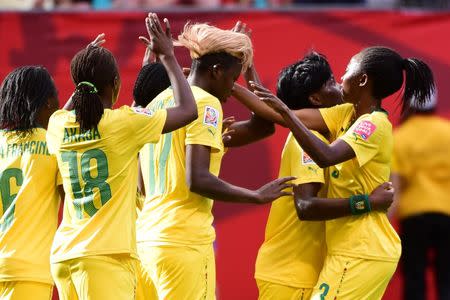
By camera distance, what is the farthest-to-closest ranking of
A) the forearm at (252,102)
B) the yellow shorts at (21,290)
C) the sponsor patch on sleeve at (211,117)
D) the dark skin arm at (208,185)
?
the forearm at (252,102)
the yellow shorts at (21,290)
the sponsor patch on sleeve at (211,117)
the dark skin arm at (208,185)

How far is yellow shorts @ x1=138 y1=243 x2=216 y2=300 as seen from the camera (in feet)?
16.6

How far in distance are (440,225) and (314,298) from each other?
3.22 meters

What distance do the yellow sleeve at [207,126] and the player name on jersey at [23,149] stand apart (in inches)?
33.4

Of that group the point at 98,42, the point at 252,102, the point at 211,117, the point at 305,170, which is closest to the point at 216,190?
A: the point at 211,117

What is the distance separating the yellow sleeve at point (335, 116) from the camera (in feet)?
18.3

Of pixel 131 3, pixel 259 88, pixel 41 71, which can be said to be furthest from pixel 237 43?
pixel 131 3

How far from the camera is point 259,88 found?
5094 mm

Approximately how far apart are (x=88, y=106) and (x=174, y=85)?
441 mm

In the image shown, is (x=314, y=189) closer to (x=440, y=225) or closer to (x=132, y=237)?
(x=132, y=237)

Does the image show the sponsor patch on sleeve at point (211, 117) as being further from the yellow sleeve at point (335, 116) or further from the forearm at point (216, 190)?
the yellow sleeve at point (335, 116)

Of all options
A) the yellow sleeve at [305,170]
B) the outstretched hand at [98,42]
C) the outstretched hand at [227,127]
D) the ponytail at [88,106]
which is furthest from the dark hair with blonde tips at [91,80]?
the yellow sleeve at [305,170]

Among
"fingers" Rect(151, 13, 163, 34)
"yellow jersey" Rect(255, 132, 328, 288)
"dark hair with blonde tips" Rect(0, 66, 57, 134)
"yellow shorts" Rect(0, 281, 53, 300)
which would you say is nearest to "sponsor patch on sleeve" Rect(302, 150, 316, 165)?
"yellow jersey" Rect(255, 132, 328, 288)

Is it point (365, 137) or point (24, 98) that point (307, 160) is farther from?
point (24, 98)

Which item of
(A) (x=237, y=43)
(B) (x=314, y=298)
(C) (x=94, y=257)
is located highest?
(A) (x=237, y=43)
